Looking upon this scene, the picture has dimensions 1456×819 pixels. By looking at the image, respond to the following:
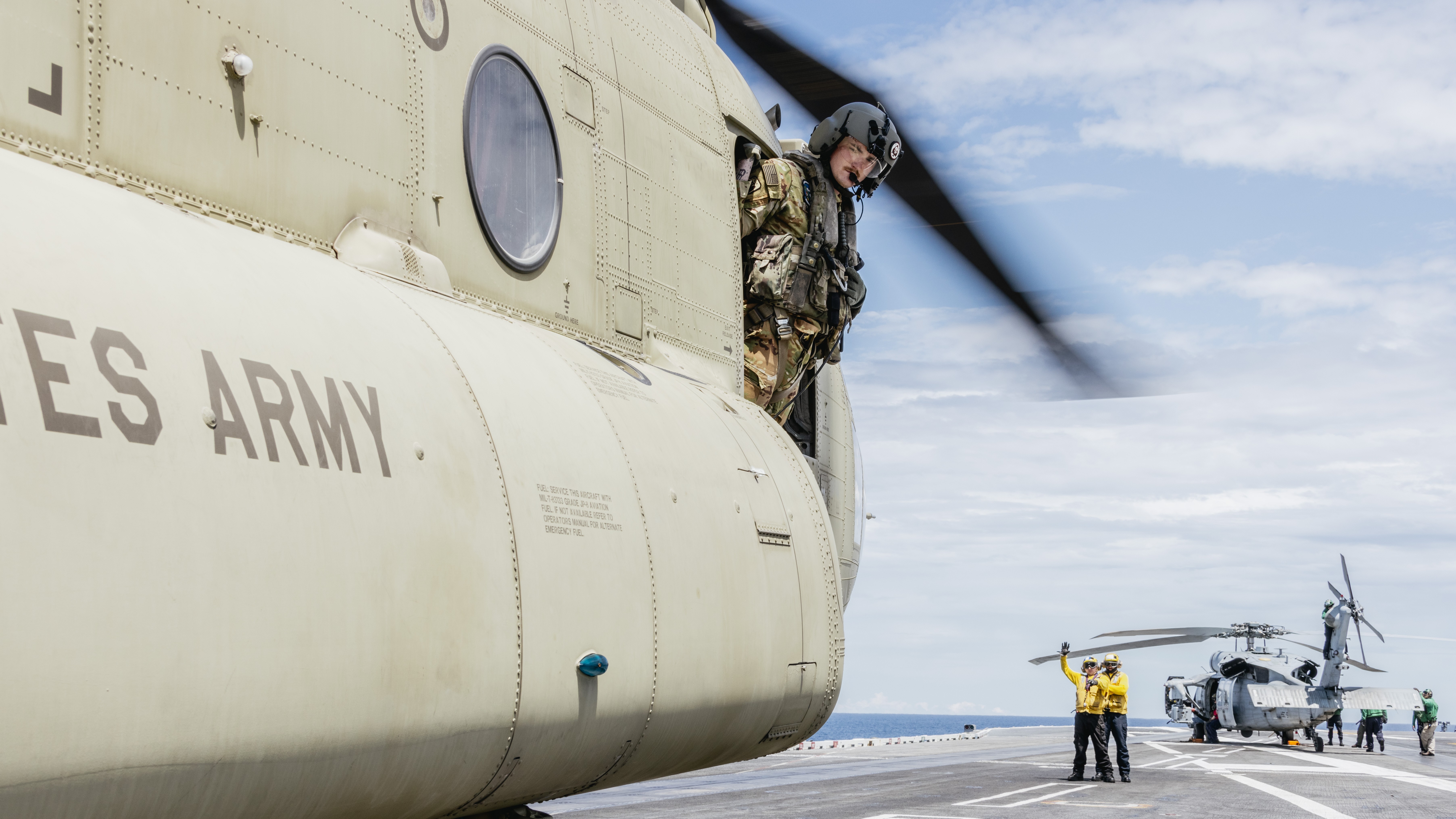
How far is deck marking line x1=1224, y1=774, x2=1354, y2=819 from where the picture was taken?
41.8ft

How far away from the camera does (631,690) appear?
3.69m

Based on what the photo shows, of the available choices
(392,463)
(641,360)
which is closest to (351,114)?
(392,463)

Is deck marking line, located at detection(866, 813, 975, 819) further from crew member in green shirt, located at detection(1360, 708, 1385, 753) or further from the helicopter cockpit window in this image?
crew member in green shirt, located at detection(1360, 708, 1385, 753)

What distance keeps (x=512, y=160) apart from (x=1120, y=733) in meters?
15.4

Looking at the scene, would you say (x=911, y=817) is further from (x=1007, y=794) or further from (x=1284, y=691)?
(x=1284, y=691)

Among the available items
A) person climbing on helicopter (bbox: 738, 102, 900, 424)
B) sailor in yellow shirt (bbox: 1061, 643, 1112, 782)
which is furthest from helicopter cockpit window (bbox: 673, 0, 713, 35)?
sailor in yellow shirt (bbox: 1061, 643, 1112, 782)

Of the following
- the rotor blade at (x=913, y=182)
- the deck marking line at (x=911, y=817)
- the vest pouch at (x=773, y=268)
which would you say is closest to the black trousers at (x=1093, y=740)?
the deck marking line at (x=911, y=817)

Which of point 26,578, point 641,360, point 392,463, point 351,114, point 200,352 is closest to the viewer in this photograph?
point 26,578

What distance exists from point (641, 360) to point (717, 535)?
41.7 inches

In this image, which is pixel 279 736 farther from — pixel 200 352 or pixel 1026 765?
pixel 1026 765

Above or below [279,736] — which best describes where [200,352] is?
above

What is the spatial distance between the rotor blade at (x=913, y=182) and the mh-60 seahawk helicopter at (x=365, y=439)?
1.10 metres

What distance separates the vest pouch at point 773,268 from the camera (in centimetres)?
617

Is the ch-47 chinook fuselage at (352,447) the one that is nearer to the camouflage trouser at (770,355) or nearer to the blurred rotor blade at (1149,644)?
the camouflage trouser at (770,355)
